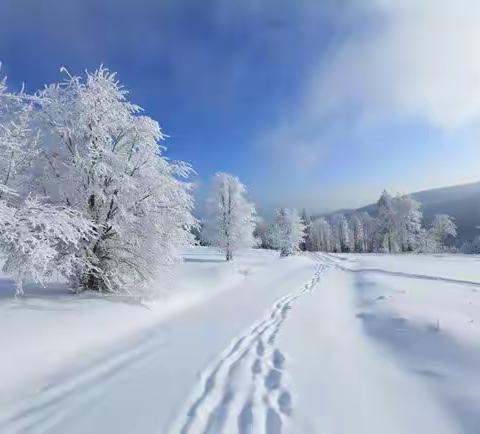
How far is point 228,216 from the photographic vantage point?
1657 inches

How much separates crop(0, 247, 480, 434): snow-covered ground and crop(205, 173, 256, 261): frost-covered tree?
29.4 m

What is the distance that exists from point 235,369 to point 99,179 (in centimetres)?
875

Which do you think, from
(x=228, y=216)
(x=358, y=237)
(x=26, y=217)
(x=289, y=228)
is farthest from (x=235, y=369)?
(x=358, y=237)

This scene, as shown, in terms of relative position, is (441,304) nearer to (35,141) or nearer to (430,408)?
(430,408)

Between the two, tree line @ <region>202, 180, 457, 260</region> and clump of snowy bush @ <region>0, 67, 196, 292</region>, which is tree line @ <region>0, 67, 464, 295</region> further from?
tree line @ <region>202, 180, 457, 260</region>

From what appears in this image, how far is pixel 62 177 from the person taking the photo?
12.9 m

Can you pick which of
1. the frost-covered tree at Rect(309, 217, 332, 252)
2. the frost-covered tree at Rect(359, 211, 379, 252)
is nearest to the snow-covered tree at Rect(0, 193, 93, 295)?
the frost-covered tree at Rect(359, 211, 379, 252)

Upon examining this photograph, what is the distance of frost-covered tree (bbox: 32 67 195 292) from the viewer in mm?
12883

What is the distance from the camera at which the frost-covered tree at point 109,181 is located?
1288cm

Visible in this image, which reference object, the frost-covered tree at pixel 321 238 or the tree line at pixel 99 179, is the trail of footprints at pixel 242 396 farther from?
the frost-covered tree at pixel 321 238

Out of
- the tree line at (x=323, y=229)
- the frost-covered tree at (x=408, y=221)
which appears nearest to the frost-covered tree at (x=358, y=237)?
the tree line at (x=323, y=229)

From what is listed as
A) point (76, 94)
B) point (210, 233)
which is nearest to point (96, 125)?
point (76, 94)

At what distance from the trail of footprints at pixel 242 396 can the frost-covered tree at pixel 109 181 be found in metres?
6.42

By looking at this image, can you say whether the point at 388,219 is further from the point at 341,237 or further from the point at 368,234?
the point at 341,237
